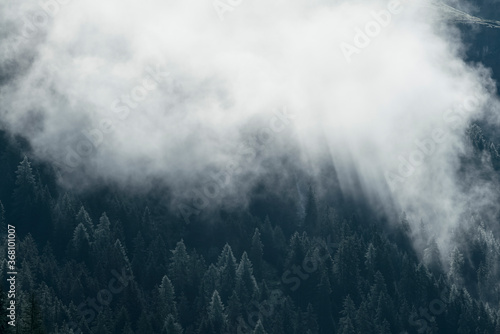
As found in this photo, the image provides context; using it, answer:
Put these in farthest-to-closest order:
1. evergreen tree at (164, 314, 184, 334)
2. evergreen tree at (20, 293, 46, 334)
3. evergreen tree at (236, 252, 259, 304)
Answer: evergreen tree at (236, 252, 259, 304)
evergreen tree at (164, 314, 184, 334)
evergreen tree at (20, 293, 46, 334)

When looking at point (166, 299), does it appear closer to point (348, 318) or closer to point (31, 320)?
point (348, 318)

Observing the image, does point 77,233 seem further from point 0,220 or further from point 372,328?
point 372,328

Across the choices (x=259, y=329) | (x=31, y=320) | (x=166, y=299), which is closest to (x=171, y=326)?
(x=166, y=299)

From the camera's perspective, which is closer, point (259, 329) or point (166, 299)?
point (259, 329)

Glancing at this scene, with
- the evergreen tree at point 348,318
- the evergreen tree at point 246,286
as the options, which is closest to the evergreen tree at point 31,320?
the evergreen tree at point 246,286

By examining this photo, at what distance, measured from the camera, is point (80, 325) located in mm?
167250

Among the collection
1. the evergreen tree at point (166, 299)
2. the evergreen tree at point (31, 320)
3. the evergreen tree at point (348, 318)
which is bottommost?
the evergreen tree at point (166, 299)

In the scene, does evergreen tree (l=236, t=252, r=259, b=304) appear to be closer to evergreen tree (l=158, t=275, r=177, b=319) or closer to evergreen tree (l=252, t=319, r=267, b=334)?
evergreen tree (l=158, t=275, r=177, b=319)

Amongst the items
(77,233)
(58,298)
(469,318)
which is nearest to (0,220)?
(77,233)

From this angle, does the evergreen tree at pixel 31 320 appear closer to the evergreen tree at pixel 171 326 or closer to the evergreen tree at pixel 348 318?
the evergreen tree at pixel 171 326

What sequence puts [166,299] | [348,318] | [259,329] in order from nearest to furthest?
[259,329], [166,299], [348,318]

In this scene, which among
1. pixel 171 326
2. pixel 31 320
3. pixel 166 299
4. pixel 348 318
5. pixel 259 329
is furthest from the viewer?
pixel 348 318

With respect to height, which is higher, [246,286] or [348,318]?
[348,318]

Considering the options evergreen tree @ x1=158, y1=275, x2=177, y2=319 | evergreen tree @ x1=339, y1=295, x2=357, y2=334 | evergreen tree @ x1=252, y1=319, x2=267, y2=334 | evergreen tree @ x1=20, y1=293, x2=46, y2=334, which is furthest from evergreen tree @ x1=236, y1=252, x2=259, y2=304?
evergreen tree @ x1=20, y1=293, x2=46, y2=334
